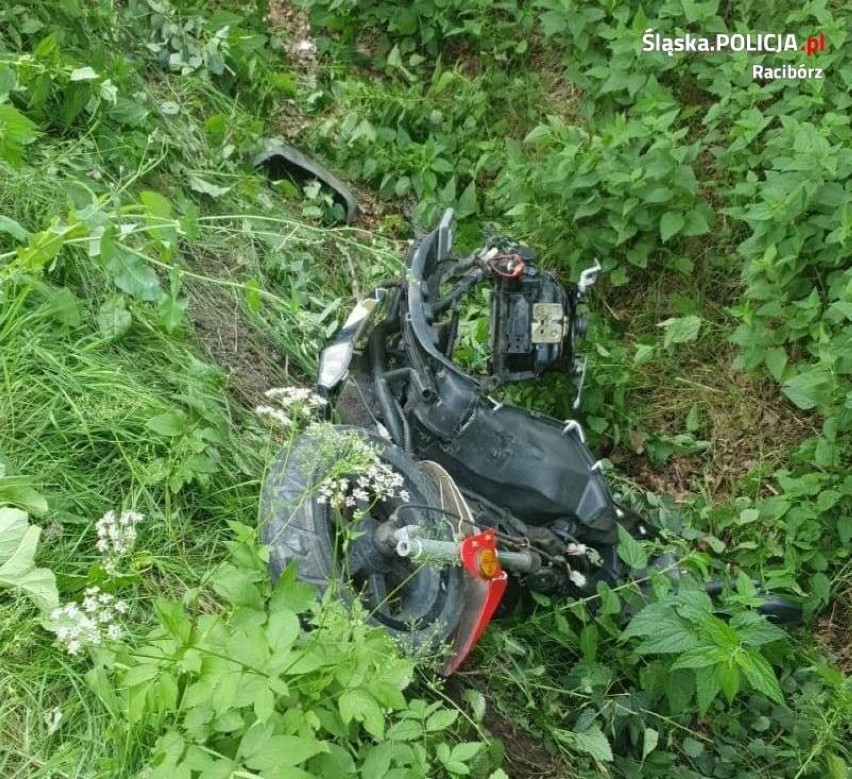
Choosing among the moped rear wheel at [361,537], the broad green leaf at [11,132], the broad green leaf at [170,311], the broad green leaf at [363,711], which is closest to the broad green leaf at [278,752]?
the broad green leaf at [363,711]

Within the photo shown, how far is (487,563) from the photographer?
2.44m

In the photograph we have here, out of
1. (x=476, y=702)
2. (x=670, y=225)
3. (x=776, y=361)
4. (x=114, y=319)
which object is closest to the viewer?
(x=476, y=702)

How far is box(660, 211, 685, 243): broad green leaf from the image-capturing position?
3904mm

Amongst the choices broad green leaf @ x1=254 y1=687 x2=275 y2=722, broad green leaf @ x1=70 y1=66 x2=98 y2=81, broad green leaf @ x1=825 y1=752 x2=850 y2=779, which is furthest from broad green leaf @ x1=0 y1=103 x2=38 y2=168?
broad green leaf @ x1=825 y1=752 x2=850 y2=779

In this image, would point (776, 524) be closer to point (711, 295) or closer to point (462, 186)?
point (711, 295)

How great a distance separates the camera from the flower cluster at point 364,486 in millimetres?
2262

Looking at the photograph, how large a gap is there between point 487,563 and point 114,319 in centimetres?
148

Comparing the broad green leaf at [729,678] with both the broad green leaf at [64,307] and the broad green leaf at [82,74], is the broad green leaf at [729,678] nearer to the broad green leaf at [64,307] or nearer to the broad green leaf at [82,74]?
the broad green leaf at [64,307]

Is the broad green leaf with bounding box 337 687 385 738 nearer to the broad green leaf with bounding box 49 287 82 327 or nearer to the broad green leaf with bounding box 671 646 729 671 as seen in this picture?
the broad green leaf with bounding box 671 646 729 671

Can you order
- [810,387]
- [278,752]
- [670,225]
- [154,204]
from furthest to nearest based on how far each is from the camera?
[670,225]
[810,387]
[154,204]
[278,752]

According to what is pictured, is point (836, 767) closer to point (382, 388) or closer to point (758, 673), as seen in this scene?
point (758, 673)

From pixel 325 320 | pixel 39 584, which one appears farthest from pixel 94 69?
pixel 39 584

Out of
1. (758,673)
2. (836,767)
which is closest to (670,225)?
(758,673)

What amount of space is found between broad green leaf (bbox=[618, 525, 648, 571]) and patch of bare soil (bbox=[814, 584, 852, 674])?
3.45 ft
